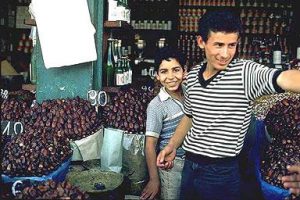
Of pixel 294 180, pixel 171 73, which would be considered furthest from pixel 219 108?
pixel 171 73

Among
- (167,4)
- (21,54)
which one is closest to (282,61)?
(167,4)

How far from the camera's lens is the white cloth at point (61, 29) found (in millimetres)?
3641

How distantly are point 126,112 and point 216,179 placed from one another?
4.70ft

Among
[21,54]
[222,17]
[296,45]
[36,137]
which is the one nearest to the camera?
[222,17]

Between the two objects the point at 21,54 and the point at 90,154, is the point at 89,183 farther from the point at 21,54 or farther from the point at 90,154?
the point at 21,54

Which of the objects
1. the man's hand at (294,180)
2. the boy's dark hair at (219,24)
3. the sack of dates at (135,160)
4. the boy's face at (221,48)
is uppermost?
the boy's dark hair at (219,24)

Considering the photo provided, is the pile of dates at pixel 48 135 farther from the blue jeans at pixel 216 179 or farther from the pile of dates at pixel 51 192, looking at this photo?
the blue jeans at pixel 216 179

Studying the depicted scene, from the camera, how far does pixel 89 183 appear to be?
9.89ft

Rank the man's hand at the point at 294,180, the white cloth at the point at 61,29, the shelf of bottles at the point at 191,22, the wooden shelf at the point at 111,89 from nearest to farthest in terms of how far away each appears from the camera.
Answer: the man's hand at the point at 294,180, the white cloth at the point at 61,29, the wooden shelf at the point at 111,89, the shelf of bottles at the point at 191,22

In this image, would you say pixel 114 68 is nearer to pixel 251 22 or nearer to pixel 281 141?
pixel 281 141

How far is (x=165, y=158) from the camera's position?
2459 millimetres

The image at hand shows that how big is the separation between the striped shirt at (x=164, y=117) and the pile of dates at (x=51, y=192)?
2.79 feet

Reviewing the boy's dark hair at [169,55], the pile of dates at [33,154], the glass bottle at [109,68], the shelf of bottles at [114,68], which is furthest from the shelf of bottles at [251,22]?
the pile of dates at [33,154]

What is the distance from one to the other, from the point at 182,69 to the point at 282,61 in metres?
4.01
